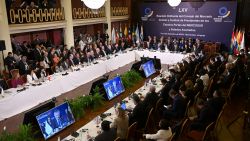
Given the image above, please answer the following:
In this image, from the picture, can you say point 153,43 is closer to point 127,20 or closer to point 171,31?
point 171,31

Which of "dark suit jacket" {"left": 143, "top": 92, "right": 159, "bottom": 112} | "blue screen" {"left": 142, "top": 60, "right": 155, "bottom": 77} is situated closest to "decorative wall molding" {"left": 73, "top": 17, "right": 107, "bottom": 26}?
"blue screen" {"left": 142, "top": 60, "right": 155, "bottom": 77}

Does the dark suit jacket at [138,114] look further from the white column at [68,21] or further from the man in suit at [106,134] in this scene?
the white column at [68,21]

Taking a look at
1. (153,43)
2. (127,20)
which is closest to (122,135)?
(153,43)

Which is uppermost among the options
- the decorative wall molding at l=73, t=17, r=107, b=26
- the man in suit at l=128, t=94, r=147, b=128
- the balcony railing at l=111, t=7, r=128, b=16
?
the balcony railing at l=111, t=7, r=128, b=16

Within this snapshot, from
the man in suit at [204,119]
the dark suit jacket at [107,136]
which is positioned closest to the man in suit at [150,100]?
the man in suit at [204,119]

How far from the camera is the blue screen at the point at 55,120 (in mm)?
5148

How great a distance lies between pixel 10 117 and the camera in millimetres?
8016

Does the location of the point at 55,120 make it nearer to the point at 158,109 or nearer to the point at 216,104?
the point at 158,109

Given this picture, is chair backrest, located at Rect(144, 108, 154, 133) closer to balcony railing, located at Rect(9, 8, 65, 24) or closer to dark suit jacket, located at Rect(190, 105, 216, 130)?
dark suit jacket, located at Rect(190, 105, 216, 130)

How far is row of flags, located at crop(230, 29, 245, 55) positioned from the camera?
1450 centimetres

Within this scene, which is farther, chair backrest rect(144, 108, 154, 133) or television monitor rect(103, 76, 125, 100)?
television monitor rect(103, 76, 125, 100)

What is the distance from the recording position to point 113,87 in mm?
7367

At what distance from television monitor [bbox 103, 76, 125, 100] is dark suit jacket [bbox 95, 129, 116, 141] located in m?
2.37

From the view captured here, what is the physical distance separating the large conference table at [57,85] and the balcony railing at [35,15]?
139 inches
